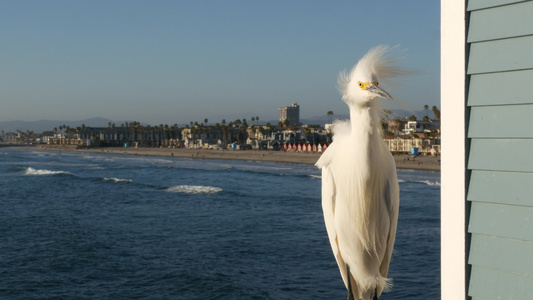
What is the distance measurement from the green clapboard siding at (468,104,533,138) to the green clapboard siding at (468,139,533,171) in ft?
0.09

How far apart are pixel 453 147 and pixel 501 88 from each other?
298 millimetres

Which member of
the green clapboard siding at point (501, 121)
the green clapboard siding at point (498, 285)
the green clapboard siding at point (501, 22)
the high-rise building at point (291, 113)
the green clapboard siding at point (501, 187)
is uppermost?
the high-rise building at point (291, 113)

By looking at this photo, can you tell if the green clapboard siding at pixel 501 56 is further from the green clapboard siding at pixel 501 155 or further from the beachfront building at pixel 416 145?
the beachfront building at pixel 416 145

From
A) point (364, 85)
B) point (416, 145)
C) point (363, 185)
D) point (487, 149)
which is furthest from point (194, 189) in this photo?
point (416, 145)

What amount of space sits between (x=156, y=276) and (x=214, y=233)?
20.0 ft

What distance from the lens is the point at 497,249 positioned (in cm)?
206

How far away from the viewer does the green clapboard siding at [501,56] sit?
1986 mm

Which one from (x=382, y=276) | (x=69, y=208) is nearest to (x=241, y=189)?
(x=69, y=208)

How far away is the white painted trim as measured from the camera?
7.08 feet

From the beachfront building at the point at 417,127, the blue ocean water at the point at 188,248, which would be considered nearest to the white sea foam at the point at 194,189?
the blue ocean water at the point at 188,248

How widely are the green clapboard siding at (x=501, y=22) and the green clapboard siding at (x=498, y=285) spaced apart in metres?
0.92

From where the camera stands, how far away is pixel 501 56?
205cm

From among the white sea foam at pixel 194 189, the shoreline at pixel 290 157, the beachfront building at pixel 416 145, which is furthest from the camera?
the beachfront building at pixel 416 145

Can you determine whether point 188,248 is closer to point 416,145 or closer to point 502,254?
point 502,254
